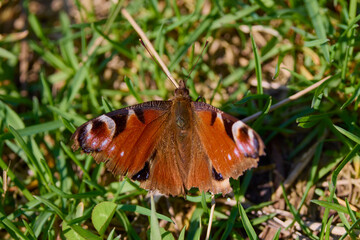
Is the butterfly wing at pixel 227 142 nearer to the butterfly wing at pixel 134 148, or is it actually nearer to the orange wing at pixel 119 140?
the butterfly wing at pixel 134 148

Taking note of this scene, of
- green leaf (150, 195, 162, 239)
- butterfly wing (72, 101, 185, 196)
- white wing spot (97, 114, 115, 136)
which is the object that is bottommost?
green leaf (150, 195, 162, 239)

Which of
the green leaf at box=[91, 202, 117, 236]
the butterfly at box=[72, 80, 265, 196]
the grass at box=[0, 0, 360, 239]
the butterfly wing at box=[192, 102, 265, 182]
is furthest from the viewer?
the grass at box=[0, 0, 360, 239]

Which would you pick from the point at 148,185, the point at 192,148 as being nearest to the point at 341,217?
the point at 192,148

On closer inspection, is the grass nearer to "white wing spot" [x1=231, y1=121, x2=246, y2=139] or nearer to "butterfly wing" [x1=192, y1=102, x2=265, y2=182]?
"butterfly wing" [x1=192, y1=102, x2=265, y2=182]

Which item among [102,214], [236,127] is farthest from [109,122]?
[236,127]

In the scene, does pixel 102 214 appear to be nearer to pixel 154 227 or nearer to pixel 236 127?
pixel 154 227

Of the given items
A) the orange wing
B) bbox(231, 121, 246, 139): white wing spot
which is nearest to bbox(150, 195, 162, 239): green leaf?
the orange wing

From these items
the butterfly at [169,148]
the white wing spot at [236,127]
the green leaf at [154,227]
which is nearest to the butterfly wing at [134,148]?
the butterfly at [169,148]
